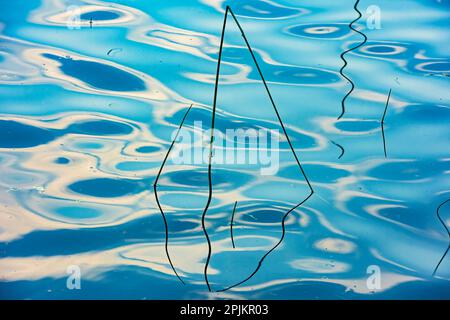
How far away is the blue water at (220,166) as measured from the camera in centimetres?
123

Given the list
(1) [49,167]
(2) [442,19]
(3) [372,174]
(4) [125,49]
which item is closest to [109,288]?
(1) [49,167]

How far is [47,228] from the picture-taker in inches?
49.0

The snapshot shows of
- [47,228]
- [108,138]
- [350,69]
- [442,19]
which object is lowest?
[47,228]

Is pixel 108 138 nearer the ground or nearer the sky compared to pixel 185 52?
nearer the ground

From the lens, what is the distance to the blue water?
1.23 metres

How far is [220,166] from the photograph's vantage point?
4.25 ft

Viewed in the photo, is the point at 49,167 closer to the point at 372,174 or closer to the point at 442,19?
the point at 372,174

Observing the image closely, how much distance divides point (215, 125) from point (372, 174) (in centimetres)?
43

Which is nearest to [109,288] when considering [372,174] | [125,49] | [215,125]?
[215,125]

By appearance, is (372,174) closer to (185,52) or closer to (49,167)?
(185,52)
